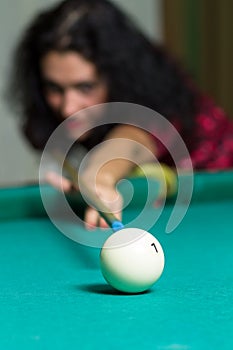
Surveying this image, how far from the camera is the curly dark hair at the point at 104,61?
9.20 ft

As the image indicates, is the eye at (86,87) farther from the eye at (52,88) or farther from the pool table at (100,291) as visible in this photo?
the pool table at (100,291)

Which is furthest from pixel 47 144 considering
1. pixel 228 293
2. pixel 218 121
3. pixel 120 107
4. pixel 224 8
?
pixel 228 293

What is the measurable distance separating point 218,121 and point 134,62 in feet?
1.48

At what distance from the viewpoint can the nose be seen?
276 cm

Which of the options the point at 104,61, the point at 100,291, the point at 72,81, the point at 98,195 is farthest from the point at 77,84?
the point at 100,291

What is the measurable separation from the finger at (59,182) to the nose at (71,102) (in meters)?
0.70

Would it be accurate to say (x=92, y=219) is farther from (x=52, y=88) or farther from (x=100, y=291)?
(x=52, y=88)

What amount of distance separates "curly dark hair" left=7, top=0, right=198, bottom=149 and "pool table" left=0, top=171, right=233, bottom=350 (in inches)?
41.6

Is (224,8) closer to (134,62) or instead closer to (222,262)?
(134,62)

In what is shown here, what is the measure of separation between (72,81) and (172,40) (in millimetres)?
1936

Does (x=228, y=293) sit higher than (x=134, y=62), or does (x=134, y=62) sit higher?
(x=134, y=62)

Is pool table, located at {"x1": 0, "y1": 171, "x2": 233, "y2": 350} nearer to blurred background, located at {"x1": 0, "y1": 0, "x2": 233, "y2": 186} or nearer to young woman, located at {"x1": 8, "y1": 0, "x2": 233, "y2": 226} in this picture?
young woman, located at {"x1": 8, "y1": 0, "x2": 233, "y2": 226}

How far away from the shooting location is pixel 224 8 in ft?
14.4

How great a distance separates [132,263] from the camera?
1.08 meters
